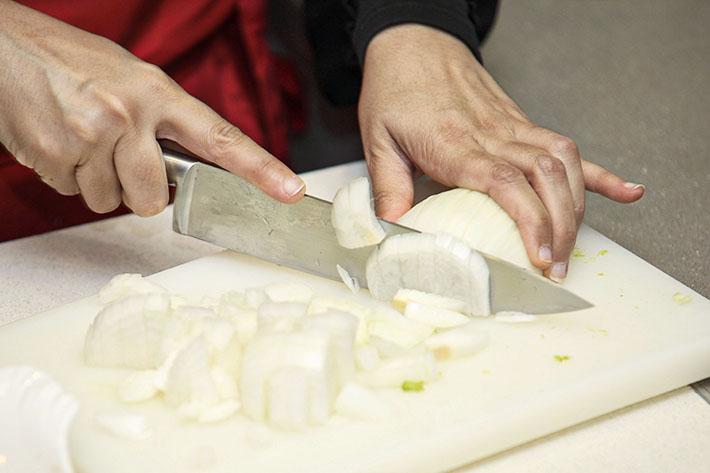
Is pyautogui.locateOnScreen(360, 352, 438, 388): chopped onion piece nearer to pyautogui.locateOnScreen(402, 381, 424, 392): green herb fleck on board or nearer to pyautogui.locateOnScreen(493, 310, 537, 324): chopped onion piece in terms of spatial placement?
pyautogui.locateOnScreen(402, 381, 424, 392): green herb fleck on board

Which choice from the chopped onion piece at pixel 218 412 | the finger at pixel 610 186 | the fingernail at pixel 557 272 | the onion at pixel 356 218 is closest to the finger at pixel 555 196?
the fingernail at pixel 557 272

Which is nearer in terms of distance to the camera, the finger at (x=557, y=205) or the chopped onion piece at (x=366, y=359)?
the chopped onion piece at (x=366, y=359)

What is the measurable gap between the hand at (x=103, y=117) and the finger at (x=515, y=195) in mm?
229

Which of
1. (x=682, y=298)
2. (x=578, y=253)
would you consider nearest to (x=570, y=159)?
(x=578, y=253)

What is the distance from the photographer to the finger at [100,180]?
1.07 m

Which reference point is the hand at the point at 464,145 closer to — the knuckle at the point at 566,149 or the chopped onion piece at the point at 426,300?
the knuckle at the point at 566,149

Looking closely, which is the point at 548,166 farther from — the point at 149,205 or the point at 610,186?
the point at 149,205

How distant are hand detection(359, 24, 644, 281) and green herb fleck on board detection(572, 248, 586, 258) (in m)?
0.04

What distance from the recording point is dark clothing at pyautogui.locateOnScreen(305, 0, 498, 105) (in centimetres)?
140

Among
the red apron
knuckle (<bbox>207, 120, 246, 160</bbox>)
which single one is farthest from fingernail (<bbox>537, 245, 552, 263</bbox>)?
the red apron

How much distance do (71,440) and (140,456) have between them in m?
0.08

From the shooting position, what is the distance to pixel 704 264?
4.00 ft

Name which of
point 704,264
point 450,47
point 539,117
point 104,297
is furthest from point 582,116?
point 104,297

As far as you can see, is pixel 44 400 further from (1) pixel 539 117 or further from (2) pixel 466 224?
(1) pixel 539 117
